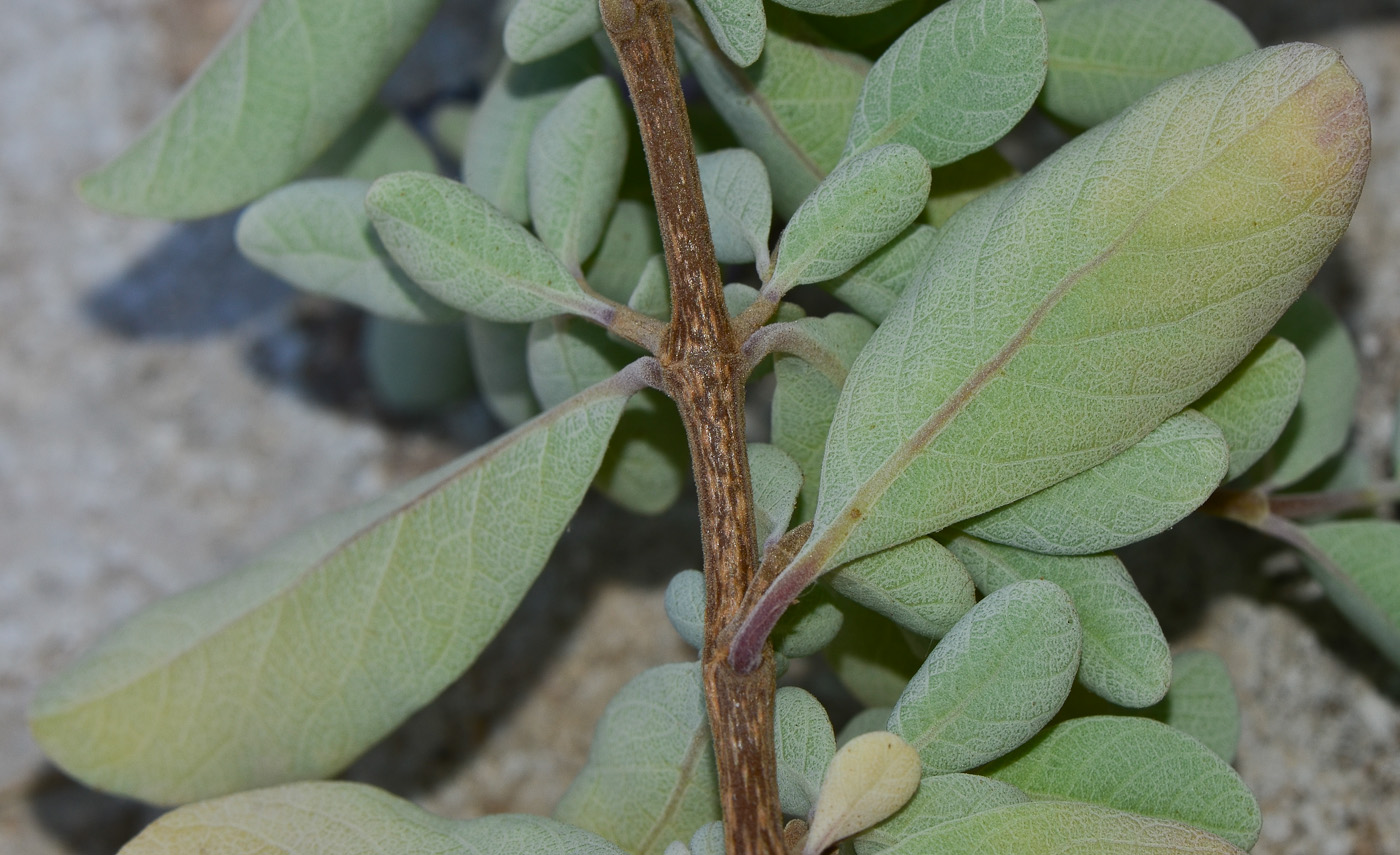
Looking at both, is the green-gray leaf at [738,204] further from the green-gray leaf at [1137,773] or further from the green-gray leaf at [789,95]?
the green-gray leaf at [1137,773]

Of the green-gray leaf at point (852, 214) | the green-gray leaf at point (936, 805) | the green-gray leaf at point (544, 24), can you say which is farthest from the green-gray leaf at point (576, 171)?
the green-gray leaf at point (936, 805)

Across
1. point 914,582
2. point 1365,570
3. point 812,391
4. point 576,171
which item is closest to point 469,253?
point 576,171

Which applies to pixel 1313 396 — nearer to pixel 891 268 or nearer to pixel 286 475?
pixel 891 268

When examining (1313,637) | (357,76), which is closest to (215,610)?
(357,76)

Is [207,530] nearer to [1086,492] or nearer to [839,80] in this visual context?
[839,80]

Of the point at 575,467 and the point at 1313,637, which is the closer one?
the point at 575,467
